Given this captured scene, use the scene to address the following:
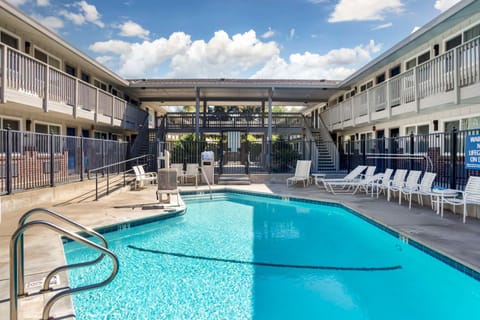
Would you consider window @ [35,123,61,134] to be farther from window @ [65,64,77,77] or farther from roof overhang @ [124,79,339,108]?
roof overhang @ [124,79,339,108]

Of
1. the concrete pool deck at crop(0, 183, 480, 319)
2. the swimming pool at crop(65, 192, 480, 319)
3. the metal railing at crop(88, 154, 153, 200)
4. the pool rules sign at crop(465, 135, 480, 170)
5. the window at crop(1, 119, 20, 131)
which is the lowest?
the swimming pool at crop(65, 192, 480, 319)

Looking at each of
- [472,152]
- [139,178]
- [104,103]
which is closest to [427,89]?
[472,152]

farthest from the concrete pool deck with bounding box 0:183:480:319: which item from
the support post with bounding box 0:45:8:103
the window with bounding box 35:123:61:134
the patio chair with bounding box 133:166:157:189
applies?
the window with bounding box 35:123:61:134

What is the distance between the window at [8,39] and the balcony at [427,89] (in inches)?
540

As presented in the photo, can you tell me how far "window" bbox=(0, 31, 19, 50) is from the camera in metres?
10.2

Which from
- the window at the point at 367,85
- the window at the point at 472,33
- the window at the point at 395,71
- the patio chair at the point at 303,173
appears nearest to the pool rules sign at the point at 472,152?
the window at the point at 472,33

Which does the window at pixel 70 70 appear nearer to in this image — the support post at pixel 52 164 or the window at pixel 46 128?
the window at pixel 46 128

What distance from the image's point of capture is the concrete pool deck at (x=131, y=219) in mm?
3821

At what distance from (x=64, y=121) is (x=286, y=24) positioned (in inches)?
505

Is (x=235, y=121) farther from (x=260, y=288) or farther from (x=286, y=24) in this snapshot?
(x=260, y=288)

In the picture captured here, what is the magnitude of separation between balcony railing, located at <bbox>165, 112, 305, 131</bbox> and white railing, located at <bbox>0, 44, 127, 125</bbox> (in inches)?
225

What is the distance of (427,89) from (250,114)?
35.9ft

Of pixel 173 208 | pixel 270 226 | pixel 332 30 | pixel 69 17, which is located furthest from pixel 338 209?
pixel 69 17

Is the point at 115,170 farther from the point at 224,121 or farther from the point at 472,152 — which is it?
the point at 472,152
